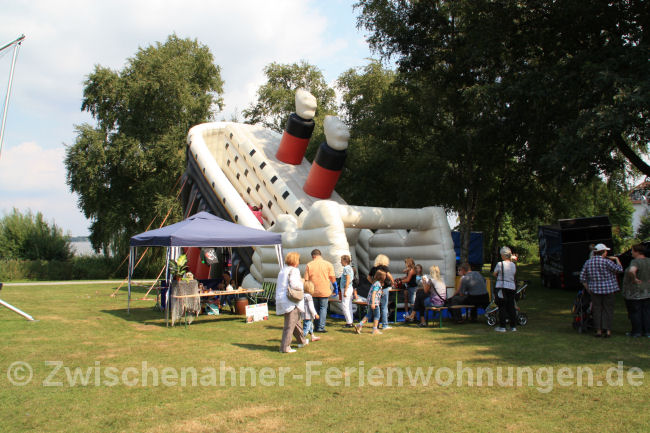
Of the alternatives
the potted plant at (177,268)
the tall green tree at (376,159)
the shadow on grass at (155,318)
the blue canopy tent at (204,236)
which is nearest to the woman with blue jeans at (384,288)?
the blue canopy tent at (204,236)

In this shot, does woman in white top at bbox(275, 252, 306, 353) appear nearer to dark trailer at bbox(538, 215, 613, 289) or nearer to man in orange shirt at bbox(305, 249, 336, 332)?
man in orange shirt at bbox(305, 249, 336, 332)

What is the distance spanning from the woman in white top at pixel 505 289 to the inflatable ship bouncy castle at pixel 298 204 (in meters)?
2.42

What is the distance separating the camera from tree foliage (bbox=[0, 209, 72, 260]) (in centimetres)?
3156

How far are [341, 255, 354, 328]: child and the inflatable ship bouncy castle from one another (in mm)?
816

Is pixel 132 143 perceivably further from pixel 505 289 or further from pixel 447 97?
pixel 505 289

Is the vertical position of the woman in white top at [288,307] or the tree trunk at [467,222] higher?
the tree trunk at [467,222]

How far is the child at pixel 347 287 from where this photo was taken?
30.3ft

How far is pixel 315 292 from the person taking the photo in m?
8.52

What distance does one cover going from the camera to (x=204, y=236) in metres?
10.1

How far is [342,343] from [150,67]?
2532 cm

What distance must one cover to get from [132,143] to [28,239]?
33.0 ft

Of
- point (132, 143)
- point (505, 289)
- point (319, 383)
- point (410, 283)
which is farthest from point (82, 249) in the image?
point (319, 383)

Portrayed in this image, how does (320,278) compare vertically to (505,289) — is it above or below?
above

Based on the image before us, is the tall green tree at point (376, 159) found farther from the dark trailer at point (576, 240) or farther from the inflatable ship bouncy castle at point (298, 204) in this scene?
the dark trailer at point (576, 240)
